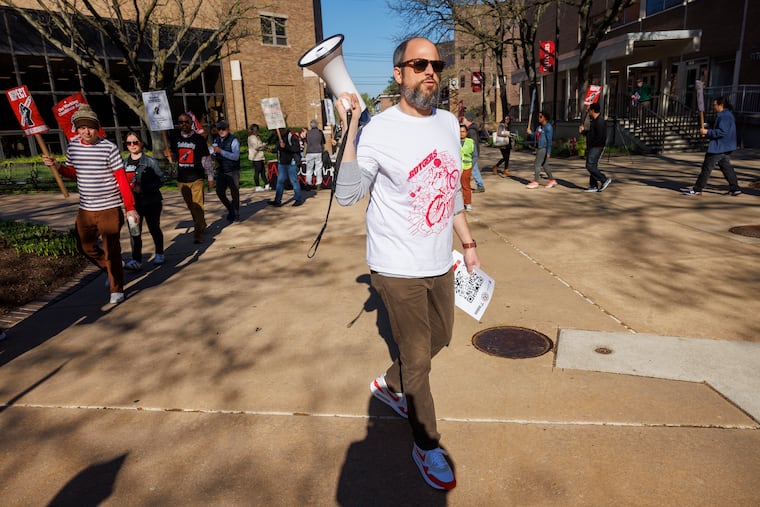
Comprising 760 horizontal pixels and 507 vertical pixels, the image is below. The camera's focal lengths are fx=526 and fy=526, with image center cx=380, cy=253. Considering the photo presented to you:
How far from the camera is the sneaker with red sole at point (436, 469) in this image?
2666 millimetres

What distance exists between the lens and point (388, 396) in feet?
11.3

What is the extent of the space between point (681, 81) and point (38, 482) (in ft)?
101

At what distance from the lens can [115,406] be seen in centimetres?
363

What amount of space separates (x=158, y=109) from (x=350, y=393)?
466 inches

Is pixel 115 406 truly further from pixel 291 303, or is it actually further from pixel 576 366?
pixel 576 366

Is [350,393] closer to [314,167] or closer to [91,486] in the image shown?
[91,486]

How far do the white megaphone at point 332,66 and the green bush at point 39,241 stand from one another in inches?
261

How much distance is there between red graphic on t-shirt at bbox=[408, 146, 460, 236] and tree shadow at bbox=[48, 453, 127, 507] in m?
2.13

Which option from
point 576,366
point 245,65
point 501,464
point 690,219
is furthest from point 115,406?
point 245,65

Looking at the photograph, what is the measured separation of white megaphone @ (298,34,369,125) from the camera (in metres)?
2.57

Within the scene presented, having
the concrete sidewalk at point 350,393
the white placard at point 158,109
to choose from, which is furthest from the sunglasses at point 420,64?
the white placard at point 158,109

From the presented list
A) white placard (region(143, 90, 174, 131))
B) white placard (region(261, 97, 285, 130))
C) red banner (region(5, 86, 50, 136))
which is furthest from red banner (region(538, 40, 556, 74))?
red banner (region(5, 86, 50, 136))

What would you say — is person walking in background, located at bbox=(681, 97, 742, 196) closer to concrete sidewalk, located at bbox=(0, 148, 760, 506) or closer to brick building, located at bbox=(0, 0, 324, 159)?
concrete sidewalk, located at bbox=(0, 148, 760, 506)

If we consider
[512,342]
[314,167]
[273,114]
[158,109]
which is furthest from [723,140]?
[158,109]
